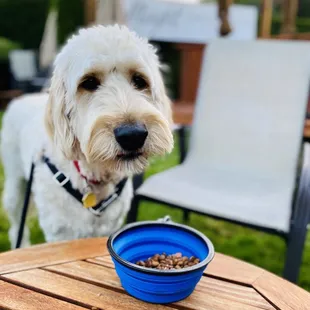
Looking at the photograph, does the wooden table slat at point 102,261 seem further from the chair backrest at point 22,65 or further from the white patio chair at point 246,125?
the chair backrest at point 22,65

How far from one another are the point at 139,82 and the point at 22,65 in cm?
782

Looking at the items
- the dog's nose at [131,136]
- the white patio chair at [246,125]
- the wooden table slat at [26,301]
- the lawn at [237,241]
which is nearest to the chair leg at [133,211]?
the white patio chair at [246,125]

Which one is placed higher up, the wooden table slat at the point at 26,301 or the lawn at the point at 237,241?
the wooden table slat at the point at 26,301

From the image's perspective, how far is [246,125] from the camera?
3139 millimetres

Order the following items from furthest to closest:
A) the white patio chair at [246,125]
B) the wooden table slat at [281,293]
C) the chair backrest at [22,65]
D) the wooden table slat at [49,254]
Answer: the chair backrest at [22,65] < the white patio chair at [246,125] < the wooden table slat at [49,254] < the wooden table slat at [281,293]

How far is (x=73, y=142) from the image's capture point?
174cm

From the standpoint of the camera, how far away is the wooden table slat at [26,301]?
3.94ft

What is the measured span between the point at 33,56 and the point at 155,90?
819 cm

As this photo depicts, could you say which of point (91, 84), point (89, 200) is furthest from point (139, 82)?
point (89, 200)

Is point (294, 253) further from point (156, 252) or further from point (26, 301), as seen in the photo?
point (26, 301)

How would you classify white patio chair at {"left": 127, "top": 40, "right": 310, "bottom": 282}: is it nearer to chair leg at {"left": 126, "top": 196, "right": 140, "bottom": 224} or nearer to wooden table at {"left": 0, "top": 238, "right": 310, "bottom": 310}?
chair leg at {"left": 126, "top": 196, "right": 140, "bottom": 224}

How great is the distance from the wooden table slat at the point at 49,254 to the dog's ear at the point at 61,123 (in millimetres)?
375

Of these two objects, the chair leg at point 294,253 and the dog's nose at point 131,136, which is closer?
the dog's nose at point 131,136

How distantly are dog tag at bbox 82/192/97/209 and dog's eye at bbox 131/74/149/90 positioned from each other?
1.57ft
